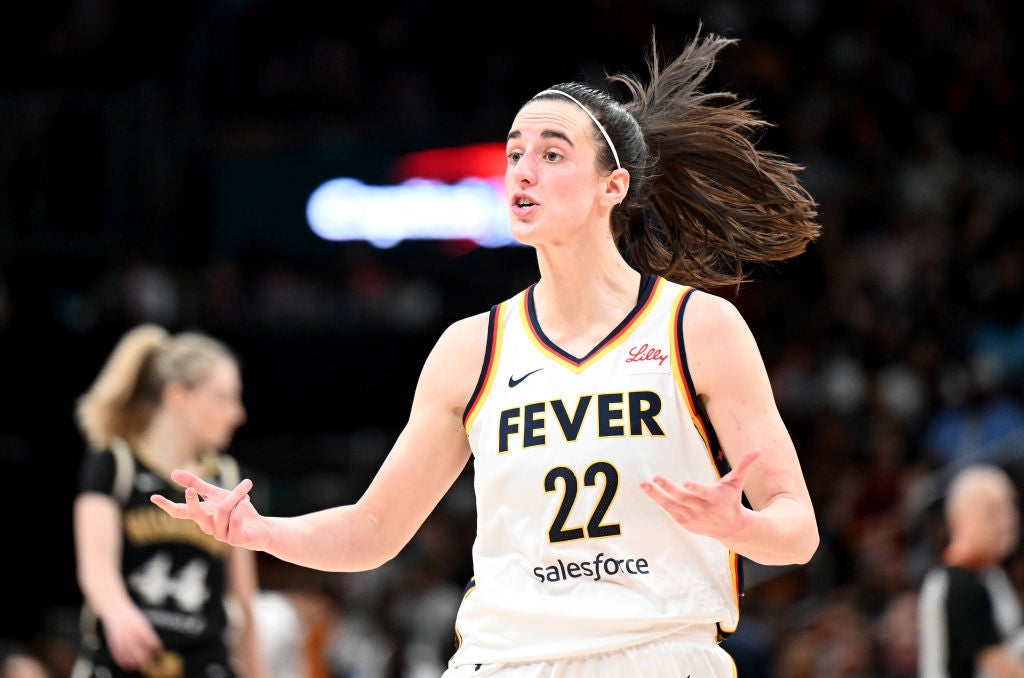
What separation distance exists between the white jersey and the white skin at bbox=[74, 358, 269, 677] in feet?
7.62

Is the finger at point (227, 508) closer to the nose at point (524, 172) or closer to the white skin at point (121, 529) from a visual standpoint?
the nose at point (524, 172)

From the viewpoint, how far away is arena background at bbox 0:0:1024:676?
12625 millimetres

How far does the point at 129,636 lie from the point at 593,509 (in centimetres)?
275

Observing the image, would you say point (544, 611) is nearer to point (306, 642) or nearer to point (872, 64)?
point (306, 642)

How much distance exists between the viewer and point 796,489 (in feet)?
11.6

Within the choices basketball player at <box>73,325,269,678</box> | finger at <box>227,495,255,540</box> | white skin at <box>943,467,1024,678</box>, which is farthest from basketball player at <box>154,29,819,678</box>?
white skin at <box>943,467,1024,678</box>

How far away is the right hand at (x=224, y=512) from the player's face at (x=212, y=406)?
266 cm

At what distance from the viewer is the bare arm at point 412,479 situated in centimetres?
388

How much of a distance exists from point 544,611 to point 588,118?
1.31 m

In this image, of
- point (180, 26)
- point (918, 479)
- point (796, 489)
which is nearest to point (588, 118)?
point (796, 489)

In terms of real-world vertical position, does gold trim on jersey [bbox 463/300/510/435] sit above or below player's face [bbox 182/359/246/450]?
above

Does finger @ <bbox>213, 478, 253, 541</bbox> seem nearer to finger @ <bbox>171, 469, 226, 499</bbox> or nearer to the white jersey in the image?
finger @ <bbox>171, 469, 226, 499</bbox>

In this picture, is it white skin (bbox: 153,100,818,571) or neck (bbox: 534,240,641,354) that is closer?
white skin (bbox: 153,100,818,571)

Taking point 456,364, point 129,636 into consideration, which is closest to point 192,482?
point 456,364
